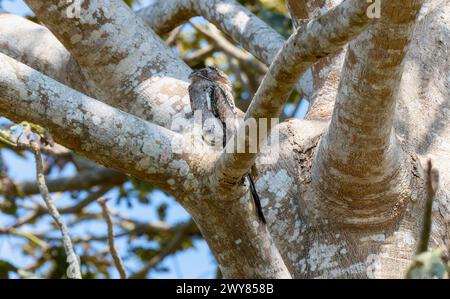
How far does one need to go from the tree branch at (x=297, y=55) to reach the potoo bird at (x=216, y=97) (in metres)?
1.48

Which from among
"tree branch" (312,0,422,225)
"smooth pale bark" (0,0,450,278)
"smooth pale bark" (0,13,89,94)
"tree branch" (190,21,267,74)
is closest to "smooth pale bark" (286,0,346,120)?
"smooth pale bark" (0,0,450,278)

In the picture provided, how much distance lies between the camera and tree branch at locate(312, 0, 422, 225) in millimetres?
2488

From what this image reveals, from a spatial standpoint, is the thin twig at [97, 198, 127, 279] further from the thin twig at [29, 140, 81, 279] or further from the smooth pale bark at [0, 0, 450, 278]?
the smooth pale bark at [0, 0, 450, 278]

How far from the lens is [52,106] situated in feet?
8.45

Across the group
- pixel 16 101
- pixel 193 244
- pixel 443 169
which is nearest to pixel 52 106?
pixel 16 101

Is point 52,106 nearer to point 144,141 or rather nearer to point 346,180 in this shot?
point 144,141

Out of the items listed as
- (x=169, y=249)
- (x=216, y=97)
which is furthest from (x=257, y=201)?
(x=169, y=249)

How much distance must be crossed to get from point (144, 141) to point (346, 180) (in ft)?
2.62

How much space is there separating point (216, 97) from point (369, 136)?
74.5 inches

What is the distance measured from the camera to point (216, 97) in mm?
4520

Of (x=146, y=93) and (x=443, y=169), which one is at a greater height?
(x=146, y=93)

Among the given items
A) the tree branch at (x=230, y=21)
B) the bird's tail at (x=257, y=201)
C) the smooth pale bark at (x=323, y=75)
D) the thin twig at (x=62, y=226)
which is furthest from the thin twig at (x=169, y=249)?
the bird's tail at (x=257, y=201)

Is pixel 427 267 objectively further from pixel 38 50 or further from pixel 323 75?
pixel 38 50

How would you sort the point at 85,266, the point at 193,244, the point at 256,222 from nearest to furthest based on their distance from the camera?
the point at 256,222 → the point at 85,266 → the point at 193,244
